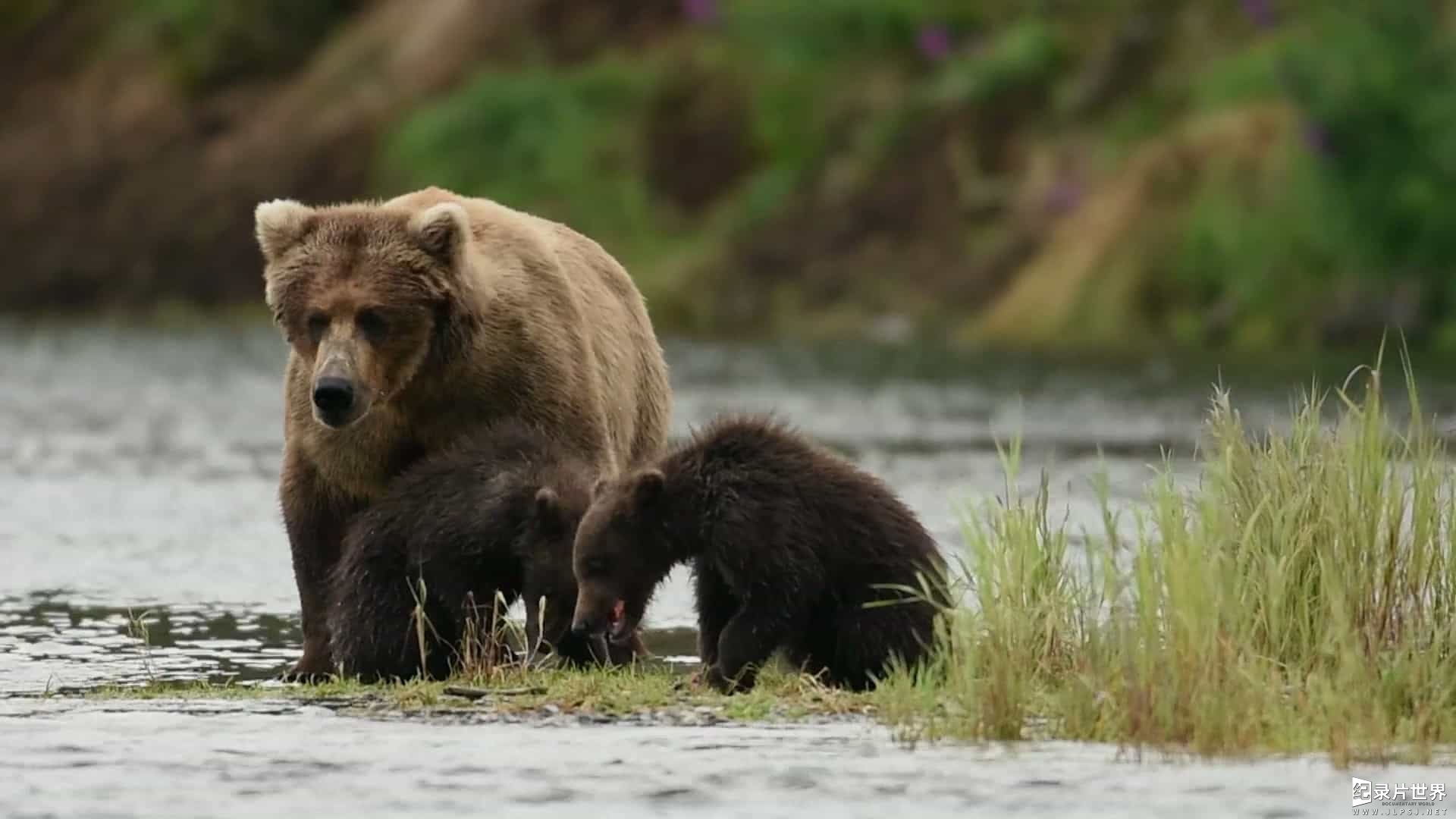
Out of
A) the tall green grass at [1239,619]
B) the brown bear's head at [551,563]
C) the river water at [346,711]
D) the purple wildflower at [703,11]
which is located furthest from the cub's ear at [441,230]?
the purple wildflower at [703,11]

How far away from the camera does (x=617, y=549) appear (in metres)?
9.25

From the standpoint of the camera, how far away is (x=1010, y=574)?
346 inches

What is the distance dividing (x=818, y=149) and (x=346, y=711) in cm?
3491

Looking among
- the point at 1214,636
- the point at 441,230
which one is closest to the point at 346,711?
the point at 441,230

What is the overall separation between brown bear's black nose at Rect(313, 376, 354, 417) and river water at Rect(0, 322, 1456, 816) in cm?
101

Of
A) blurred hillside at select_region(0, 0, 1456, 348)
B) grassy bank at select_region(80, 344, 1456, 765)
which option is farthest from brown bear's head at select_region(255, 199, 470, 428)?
blurred hillside at select_region(0, 0, 1456, 348)

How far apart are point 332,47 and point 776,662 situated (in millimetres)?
42986

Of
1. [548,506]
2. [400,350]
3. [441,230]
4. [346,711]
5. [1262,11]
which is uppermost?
[1262,11]

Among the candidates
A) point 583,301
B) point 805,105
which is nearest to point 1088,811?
point 583,301

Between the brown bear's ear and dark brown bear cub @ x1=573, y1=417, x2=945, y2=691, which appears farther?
the brown bear's ear

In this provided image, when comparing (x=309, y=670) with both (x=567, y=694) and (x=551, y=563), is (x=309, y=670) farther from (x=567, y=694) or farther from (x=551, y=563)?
(x=567, y=694)

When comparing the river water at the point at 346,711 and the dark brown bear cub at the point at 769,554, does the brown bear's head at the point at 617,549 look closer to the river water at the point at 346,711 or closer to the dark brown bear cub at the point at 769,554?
the dark brown bear cub at the point at 769,554

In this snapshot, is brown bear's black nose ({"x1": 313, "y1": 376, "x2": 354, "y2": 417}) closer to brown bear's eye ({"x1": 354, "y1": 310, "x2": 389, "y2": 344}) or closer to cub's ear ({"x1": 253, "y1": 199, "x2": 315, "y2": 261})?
brown bear's eye ({"x1": 354, "y1": 310, "x2": 389, "y2": 344})

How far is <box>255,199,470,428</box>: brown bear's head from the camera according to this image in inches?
372
